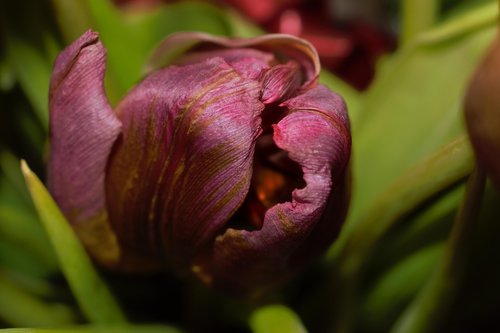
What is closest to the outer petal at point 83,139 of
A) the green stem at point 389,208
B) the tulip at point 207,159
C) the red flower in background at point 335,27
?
the tulip at point 207,159

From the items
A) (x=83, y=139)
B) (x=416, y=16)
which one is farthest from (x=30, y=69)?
(x=416, y=16)

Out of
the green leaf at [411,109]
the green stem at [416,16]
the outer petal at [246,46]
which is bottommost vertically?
the green leaf at [411,109]

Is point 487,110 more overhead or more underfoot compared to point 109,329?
Answer: more overhead

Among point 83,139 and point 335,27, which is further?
point 335,27

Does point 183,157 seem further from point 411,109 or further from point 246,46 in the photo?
point 411,109

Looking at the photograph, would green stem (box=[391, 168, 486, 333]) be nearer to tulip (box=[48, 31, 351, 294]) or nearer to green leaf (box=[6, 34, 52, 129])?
tulip (box=[48, 31, 351, 294])

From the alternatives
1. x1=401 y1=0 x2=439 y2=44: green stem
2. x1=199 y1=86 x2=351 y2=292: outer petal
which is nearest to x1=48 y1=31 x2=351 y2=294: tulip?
x1=199 y1=86 x2=351 y2=292: outer petal

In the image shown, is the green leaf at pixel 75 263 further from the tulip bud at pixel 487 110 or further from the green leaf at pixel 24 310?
the tulip bud at pixel 487 110
